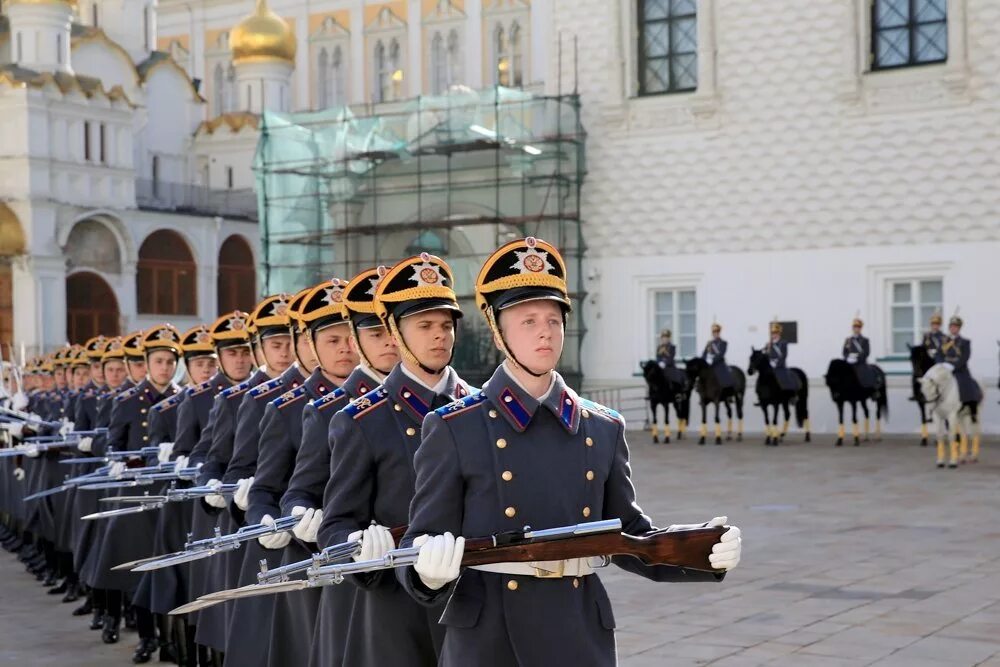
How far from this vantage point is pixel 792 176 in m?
28.5

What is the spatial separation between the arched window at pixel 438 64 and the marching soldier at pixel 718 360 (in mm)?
32790

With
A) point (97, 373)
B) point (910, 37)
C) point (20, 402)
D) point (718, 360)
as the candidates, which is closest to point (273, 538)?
point (97, 373)

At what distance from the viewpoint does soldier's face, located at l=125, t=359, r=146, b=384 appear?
11.8 meters

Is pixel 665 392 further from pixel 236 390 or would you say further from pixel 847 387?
pixel 236 390

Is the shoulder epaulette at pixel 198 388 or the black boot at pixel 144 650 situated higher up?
the shoulder epaulette at pixel 198 388

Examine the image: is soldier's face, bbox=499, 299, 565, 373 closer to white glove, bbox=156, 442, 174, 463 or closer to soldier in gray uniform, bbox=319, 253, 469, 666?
soldier in gray uniform, bbox=319, 253, 469, 666

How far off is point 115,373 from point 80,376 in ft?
11.7

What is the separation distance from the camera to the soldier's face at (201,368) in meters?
10.0

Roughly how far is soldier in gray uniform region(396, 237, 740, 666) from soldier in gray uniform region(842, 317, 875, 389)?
2037cm

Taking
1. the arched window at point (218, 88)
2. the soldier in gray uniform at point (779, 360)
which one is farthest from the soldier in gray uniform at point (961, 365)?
the arched window at point (218, 88)

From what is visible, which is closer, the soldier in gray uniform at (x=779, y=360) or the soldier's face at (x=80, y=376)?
the soldier's face at (x=80, y=376)

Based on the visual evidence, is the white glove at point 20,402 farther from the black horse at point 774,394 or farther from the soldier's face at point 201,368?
the black horse at point 774,394

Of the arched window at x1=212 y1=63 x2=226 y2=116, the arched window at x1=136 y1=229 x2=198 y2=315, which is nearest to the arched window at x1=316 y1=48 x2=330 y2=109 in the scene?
the arched window at x1=212 y1=63 x2=226 y2=116

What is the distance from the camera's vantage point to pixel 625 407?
99.7ft
